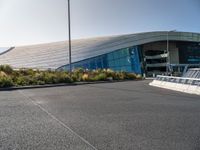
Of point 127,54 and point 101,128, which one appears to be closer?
point 101,128

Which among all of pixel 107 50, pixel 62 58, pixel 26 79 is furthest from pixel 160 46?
pixel 26 79

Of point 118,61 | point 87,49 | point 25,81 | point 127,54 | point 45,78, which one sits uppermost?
point 87,49

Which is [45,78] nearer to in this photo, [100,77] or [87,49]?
[100,77]

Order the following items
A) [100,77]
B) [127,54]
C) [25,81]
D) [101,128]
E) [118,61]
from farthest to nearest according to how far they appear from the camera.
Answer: [127,54] < [118,61] < [100,77] < [25,81] < [101,128]

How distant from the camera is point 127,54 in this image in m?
58.1

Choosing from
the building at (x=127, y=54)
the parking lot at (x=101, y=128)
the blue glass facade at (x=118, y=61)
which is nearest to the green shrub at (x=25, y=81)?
the parking lot at (x=101, y=128)

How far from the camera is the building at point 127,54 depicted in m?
57.2

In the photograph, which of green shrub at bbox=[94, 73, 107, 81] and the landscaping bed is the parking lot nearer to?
the landscaping bed

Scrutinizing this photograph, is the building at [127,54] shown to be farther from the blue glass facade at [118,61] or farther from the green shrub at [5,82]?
the green shrub at [5,82]

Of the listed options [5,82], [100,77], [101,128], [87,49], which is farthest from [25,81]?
[87,49]

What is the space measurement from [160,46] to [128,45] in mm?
11612

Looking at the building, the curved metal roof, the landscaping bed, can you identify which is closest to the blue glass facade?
the building

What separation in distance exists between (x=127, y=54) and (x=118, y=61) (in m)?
→ 2.36

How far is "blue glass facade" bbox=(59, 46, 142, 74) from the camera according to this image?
187ft
